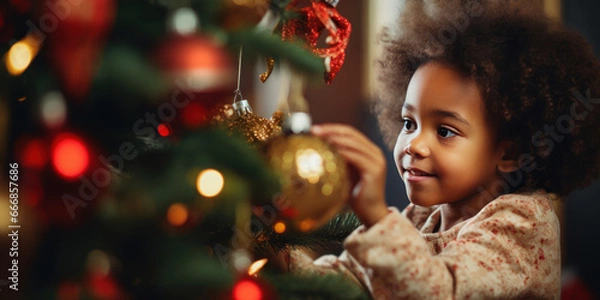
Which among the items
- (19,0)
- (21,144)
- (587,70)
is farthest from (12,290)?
(587,70)

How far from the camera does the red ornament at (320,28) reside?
0.61 metres

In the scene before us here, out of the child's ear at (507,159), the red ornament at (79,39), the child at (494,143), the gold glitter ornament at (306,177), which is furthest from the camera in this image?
the child's ear at (507,159)

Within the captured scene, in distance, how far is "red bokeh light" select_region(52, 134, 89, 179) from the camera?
42 centimetres

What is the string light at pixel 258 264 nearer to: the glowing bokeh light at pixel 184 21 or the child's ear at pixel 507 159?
the glowing bokeh light at pixel 184 21

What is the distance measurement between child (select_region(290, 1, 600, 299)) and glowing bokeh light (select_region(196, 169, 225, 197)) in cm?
37

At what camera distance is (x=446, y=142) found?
83 cm

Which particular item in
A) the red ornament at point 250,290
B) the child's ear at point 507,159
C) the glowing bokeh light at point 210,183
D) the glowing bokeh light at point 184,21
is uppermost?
the glowing bokeh light at point 184,21

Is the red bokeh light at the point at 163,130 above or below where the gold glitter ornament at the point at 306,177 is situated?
above

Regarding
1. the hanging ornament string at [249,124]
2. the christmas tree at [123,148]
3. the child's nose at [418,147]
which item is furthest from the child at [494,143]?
the christmas tree at [123,148]

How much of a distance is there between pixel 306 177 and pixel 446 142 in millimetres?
374

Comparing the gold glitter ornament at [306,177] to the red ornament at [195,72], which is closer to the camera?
the red ornament at [195,72]

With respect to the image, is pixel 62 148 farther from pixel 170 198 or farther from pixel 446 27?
pixel 446 27

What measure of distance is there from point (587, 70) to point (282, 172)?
61cm

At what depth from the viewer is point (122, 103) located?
392mm
